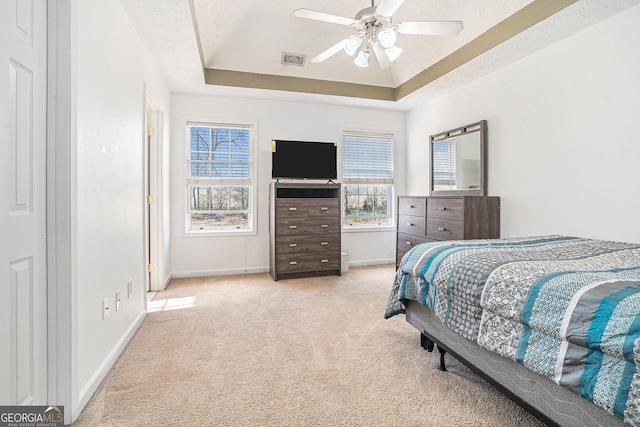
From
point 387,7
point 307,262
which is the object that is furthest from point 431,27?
point 307,262

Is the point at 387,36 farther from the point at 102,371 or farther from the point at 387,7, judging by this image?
the point at 102,371

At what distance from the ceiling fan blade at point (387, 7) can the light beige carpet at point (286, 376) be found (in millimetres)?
2345

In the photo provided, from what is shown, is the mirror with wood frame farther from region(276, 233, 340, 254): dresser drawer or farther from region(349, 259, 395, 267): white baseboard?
region(276, 233, 340, 254): dresser drawer

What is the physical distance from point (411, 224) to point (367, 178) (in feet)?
3.94

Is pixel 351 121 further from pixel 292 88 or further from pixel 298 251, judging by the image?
pixel 298 251

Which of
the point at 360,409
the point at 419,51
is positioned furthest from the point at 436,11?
the point at 360,409

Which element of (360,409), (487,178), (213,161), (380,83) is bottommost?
(360,409)

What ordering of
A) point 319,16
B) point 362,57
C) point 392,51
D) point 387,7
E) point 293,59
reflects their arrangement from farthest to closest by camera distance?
point 293,59 → point 362,57 → point 392,51 → point 319,16 → point 387,7

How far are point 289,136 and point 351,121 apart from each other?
1.04 m

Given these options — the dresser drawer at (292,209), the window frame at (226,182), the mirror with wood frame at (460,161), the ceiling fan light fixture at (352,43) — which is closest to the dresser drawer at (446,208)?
the mirror with wood frame at (460,161)

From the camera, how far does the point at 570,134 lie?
9.39 feet

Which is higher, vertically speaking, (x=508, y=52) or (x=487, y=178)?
(x=508, y=52)

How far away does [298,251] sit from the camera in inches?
168

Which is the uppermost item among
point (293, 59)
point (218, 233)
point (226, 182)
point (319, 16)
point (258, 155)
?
point (293, 59)
